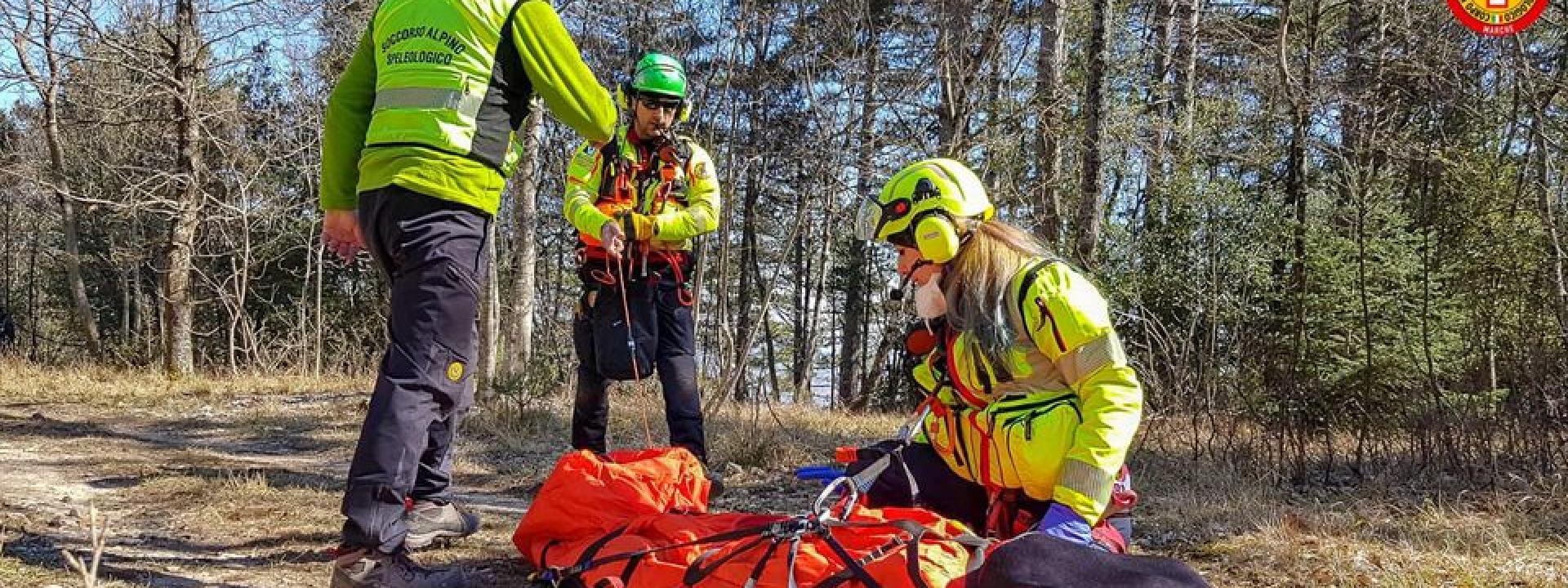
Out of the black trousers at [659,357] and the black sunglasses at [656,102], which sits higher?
the black sunglasses at [656,102]

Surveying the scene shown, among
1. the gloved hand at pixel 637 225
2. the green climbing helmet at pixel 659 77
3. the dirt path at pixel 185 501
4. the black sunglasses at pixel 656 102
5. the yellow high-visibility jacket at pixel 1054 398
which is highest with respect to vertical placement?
the green climbing helmet at pixel 659 77

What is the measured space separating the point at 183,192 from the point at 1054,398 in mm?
14247

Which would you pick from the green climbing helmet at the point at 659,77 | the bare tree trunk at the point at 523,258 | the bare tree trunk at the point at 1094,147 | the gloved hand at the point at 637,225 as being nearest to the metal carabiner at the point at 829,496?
the gloved hand at the point at 637,225

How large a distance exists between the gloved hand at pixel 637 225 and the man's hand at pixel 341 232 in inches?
44.9

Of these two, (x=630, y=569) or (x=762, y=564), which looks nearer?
(x=762, y=564)

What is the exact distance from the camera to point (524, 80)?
3.11 metres

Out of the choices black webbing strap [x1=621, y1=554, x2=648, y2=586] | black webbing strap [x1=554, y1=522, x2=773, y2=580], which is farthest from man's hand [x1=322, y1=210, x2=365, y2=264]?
black webbing strap [x1=621, y1=554, x2=648, y2=586]

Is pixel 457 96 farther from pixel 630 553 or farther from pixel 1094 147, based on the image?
pixel 1094 147

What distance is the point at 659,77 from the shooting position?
4160mm

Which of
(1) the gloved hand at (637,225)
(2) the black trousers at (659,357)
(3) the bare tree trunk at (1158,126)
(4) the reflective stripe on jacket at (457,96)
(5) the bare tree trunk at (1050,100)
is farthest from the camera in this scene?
(3) the bare tree trunk at (1158,126)

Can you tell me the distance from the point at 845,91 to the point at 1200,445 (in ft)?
34.6

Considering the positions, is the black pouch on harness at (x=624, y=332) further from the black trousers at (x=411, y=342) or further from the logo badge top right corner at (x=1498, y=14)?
the logo badge top right corner at (x=1498, y=14)

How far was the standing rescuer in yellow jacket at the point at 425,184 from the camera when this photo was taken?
2.70m

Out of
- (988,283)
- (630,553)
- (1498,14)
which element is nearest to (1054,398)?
(988,283)
